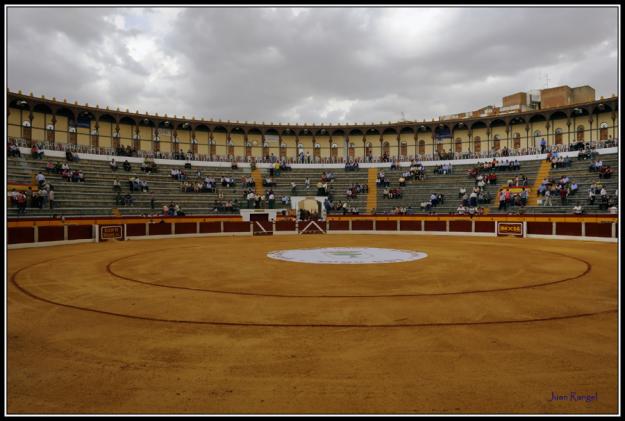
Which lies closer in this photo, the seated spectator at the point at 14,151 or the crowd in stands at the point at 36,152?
the seated spectator at the point at 14,151

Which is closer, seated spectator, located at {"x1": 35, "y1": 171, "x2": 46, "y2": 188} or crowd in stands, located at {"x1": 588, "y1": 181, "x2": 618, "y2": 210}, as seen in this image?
crowd in stands, located at {"x1": 588, "y1": 181, "x2": 618, "y2": 210}

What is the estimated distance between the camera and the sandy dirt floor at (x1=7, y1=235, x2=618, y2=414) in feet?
14.1

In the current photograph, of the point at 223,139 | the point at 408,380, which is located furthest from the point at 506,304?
the point at 223,139

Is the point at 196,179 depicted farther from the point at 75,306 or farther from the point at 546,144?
the point at 546,144

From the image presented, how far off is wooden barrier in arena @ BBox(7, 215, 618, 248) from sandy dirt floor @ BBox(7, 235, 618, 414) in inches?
512

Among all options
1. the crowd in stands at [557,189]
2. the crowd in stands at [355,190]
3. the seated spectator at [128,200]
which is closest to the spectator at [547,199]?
the crowd in stands at [557,189]

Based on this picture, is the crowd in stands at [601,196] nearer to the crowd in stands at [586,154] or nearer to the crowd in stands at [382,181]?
the crowd in stands at [586,154]

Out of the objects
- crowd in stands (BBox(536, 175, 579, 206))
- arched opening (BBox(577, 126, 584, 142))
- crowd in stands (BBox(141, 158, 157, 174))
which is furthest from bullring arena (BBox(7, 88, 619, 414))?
arched opening (BBox(577, 126, 584, 142))

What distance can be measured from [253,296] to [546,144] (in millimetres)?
42079

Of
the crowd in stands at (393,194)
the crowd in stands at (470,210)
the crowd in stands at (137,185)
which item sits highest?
the crowd in stands at (137,185)

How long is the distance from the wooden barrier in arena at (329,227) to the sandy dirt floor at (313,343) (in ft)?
42.7

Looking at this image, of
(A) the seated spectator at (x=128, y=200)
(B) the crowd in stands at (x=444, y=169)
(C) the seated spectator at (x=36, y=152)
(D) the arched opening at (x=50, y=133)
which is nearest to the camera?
(A) the seated spectator at (x=128, y=200)

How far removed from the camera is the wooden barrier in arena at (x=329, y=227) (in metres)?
22.7

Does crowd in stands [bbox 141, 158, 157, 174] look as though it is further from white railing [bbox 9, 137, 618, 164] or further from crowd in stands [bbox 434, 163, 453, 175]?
crowd in stands [bbox 434, 163, 453, 175]
